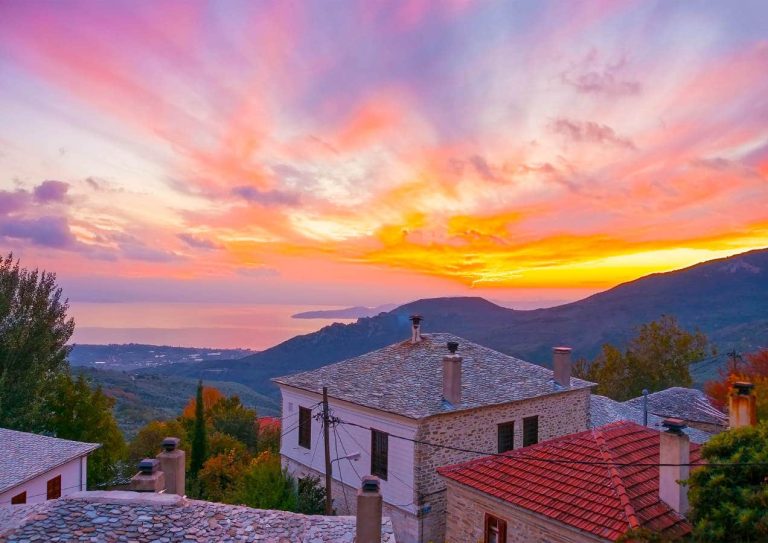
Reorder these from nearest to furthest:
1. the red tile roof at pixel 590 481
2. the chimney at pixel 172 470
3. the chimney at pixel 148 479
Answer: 1. the chimney at pixel 148 479
2. the chimney at pixel 172 470
3. the red tile roof at pixel 590 481

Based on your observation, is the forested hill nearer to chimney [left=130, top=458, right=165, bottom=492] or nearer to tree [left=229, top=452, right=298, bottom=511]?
tree [left=229, top=452, right=298, bottom=511]

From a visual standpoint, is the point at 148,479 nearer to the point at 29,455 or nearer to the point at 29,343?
the point at 29,455

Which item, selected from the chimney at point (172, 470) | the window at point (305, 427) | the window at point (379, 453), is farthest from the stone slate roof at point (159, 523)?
the window at point (305, 427)

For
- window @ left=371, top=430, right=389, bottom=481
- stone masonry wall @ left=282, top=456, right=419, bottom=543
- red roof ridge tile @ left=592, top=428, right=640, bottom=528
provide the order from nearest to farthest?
red roof ridge tile @ left=592, top=428, right=640, bottom=528 → stone masonry wall @ left=282, top=456, right=419, bottom=543 → window @ left=371, top=430, right=389, bottom=481

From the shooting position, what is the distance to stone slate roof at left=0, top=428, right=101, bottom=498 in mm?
15038

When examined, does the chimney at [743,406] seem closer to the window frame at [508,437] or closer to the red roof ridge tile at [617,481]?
the red roof ridge tile at [617,481]

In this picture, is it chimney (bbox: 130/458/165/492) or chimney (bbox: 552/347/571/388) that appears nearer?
chimney (bbox: 130/458/165/492)

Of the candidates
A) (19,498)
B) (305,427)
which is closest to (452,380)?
(305,427)

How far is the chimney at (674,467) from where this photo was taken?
417 inches

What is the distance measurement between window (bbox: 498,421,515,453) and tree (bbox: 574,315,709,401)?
32.3 m

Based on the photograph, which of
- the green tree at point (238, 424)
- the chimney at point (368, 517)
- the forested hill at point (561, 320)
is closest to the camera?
the chimney at point (368, 517)

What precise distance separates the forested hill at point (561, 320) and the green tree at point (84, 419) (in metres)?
81.4

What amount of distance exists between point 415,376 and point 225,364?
116 m

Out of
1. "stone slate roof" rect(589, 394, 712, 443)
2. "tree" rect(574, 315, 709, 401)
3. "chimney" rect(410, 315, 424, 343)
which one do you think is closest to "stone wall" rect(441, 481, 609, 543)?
"chimney" rect(410, 315, 424, 343)
